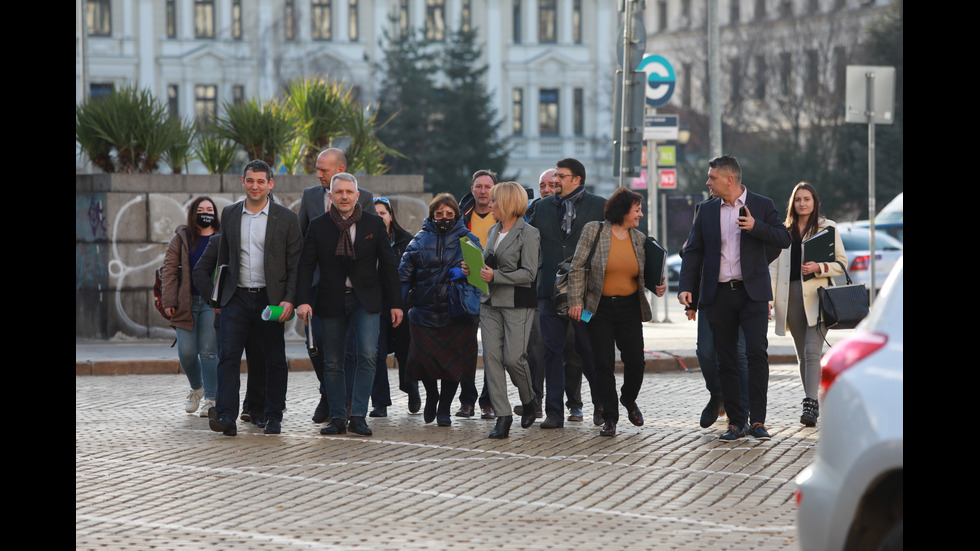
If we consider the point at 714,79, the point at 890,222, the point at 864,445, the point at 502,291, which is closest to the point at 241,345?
the point at 502,291

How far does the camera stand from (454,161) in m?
51.9

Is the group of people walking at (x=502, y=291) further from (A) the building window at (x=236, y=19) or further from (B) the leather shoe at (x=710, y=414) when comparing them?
(A) the building window at (x=236, y=19)

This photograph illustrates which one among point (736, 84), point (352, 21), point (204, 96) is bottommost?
point (736, 84)

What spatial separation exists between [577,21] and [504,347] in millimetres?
59159

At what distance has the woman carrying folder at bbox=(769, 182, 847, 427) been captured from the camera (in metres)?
10.1

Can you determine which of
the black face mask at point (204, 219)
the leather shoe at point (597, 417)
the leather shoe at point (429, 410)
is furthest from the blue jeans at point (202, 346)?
the leather shoe at point (597, 417)

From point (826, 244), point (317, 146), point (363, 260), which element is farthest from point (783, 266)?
point (317, 146)

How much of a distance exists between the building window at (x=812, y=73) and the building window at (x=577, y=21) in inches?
623

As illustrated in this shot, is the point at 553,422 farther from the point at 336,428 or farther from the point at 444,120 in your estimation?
the point at 444,120

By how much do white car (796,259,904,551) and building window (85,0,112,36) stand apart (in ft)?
193

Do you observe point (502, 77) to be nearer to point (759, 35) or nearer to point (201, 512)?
point (759, 35)

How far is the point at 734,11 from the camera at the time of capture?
76312mm

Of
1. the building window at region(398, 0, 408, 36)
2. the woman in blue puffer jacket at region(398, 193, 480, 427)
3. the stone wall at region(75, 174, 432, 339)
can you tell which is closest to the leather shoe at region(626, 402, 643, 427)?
the woman in blue puffer jacket at region(398, 193, 480, 427)

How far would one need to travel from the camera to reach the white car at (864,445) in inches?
156
